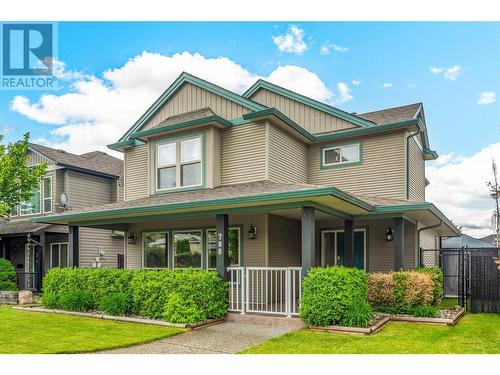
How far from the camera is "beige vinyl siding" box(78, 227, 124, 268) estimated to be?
62.1ft

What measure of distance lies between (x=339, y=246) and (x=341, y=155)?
279cm

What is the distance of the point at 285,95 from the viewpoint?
47.9 ft

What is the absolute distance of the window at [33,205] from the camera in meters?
19.0

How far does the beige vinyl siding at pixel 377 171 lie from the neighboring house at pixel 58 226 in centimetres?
1100

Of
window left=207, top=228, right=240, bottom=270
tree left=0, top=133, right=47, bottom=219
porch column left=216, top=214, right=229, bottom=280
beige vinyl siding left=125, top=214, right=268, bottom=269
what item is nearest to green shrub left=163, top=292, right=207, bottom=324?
porch column left=216, top=214, right=229, bottom=280

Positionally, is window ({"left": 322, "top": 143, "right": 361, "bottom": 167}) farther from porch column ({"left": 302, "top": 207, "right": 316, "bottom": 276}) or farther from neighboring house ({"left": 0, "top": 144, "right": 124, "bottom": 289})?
neighboring house ({"left": 0, "top": 144, "right": 124, "bottom": 289})

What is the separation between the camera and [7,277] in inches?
602

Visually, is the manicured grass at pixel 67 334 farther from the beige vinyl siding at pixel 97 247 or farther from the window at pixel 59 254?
the window at pixel 59 254

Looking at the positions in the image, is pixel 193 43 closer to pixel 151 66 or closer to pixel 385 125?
pixel 151 66

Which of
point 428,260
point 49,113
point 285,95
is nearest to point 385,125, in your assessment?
point 285,95

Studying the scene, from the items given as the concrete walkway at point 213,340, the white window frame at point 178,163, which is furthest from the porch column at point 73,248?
the concrete walkway at point 213,340

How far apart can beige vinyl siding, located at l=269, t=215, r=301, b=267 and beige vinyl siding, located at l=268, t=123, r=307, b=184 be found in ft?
3.94

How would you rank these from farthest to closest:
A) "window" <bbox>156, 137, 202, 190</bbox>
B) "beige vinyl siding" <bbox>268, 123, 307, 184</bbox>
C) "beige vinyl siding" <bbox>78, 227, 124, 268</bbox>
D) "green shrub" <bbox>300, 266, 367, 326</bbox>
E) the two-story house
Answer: "beige vinyl siding" <bbox>78, 227, 124, 268</bbox>
"window" <bbox>156, 137, 202, 190</bbox>
"beige vinyl siding" <bbox>268, 123, 307, 184</bbox>
the two-story house
"green shrub" <bbox>300, 266, 367, 326</bbox>
